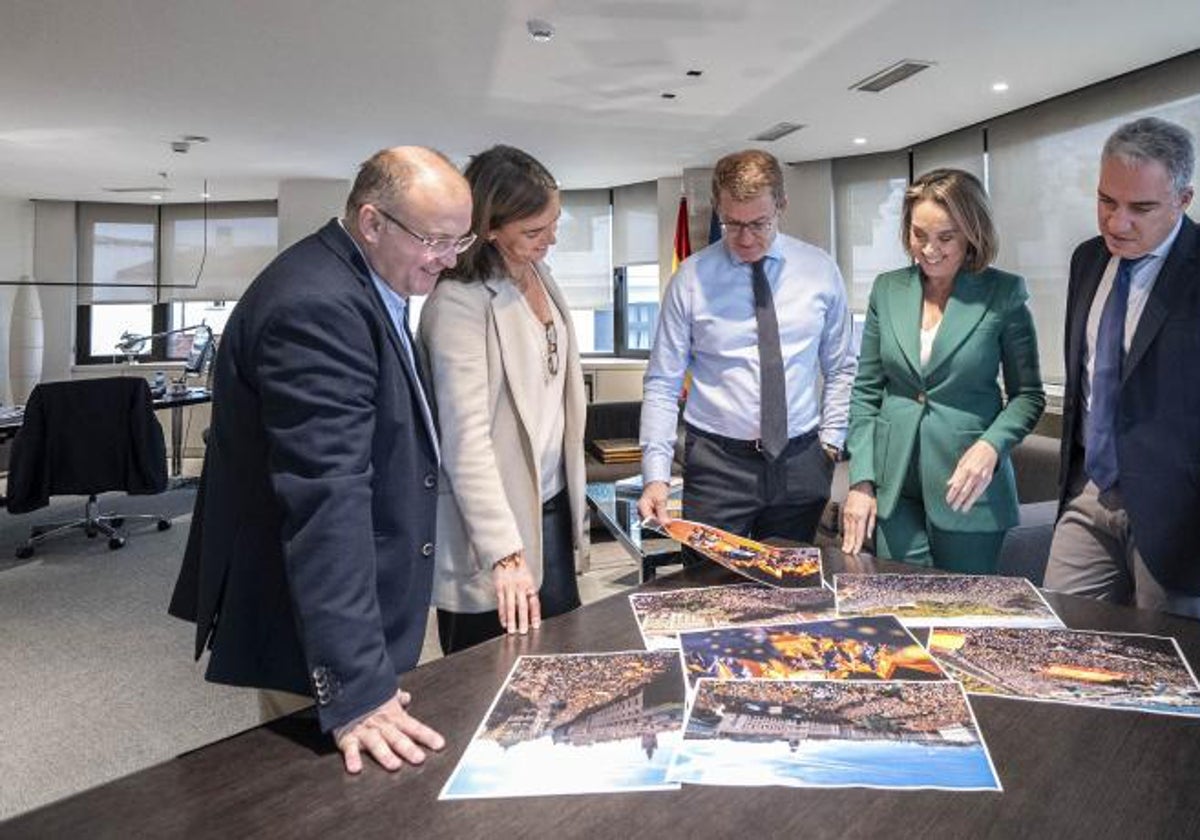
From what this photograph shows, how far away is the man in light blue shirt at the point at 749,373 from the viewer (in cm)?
171

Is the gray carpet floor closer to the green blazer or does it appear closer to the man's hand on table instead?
the man's hand on table

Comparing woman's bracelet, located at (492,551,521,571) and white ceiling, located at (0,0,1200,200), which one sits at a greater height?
white ceiling, located at (0,0,1200,200)

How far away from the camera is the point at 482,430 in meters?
1.27

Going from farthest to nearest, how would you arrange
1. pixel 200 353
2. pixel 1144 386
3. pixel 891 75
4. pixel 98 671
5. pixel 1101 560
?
A: pixel 200 353, pixel 891 75, pixel 98 671, pixel 1101 560, pixel 1144 386

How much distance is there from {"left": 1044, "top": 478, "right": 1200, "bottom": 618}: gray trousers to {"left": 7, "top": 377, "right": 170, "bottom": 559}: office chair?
4667 millimetres

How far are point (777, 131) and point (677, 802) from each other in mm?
5715

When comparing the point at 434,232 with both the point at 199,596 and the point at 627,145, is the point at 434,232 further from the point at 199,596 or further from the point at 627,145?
the point at 627,145

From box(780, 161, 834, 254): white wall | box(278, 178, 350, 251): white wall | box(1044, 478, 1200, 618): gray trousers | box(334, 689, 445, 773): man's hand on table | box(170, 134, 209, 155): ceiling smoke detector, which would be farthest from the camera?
box(278, 178, 350, 251): white wall

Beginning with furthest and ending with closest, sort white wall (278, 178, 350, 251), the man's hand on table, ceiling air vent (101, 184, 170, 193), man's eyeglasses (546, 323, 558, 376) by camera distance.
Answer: ceiling air vent (101, 184, 170, 193) < white wall (278, 178, 350, 251) < man's eyeglasses (546, 323, 558, 376) < the man's hand on table

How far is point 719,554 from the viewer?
1.32m

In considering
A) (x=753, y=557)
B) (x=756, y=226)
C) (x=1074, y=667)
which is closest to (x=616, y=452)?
(x=756, y=226)

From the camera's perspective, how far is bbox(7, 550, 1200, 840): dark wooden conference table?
656mm

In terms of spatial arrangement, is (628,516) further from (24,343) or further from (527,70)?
(24,343)

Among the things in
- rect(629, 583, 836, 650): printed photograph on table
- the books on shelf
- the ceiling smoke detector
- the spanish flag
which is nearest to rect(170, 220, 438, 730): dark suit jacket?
rect(629, 583, 836, 650): printed photograph on table
